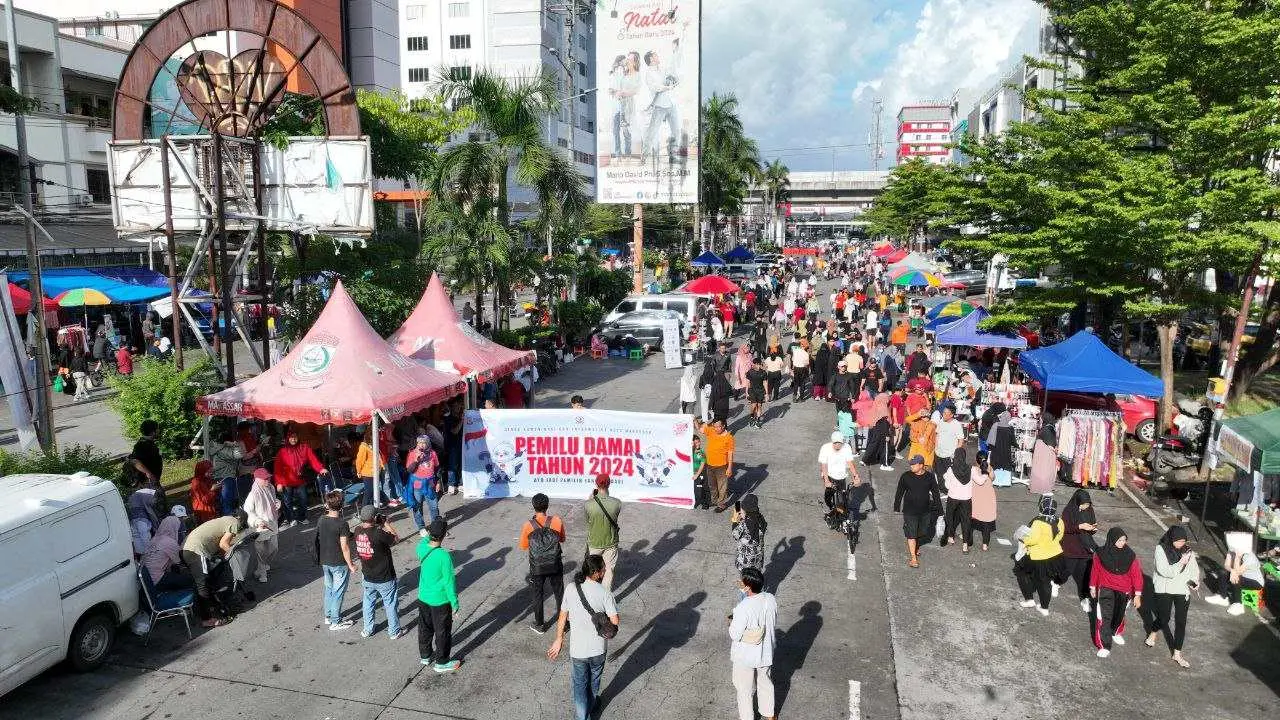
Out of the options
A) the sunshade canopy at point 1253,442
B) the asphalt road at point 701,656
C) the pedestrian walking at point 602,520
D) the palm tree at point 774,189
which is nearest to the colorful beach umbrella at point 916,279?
the sunshade canopy at point 1253,442

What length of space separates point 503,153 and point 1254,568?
20858 mm

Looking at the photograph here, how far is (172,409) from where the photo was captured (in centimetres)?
1473

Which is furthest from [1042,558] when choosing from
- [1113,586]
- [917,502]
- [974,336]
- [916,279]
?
[916,279]

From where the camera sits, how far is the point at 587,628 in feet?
23.1

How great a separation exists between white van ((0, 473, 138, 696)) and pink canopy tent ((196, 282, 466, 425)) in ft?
12.2

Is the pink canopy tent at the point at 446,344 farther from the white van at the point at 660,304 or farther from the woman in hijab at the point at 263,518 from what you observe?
the white van at the point at 660,304

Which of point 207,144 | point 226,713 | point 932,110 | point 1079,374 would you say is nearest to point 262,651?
point 226,713

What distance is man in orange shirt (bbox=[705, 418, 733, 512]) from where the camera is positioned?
12.9m

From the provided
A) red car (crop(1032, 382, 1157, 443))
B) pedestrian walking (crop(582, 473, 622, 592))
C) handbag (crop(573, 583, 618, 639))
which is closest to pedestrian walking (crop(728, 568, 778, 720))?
handbag (crop(573, 583, 618, 639))

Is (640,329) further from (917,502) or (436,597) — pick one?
(436,597)

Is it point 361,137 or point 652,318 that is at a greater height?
point 361,137

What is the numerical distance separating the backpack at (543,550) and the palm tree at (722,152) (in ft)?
180

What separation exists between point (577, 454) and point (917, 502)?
5.40 metres

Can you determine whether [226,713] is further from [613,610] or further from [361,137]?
[361,137]
